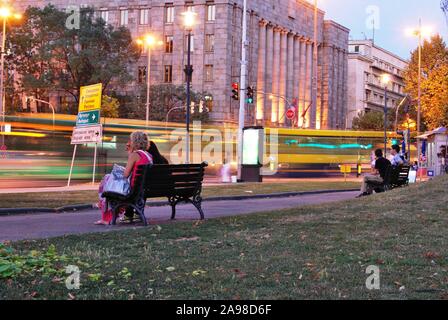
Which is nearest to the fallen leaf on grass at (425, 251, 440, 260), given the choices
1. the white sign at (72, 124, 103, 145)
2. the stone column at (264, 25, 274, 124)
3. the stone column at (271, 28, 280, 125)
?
the white sign at (72, 124, 103, 145)

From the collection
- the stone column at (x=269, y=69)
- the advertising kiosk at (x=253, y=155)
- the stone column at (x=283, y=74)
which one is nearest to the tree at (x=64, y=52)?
the stone column at (x=269, y=69)

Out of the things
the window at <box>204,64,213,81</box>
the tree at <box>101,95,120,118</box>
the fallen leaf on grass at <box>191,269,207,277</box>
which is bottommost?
the fallen leaf on grass at <box>191,269,207,277</box>

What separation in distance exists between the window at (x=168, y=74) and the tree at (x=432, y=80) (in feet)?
104

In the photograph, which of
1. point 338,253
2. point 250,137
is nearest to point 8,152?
point 250,137

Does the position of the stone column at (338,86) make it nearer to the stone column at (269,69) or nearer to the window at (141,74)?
the stone column at (269,69)

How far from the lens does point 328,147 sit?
46594 millimetres

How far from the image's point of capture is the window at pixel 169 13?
262ft

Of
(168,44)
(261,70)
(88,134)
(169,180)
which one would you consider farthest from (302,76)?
(169,180)

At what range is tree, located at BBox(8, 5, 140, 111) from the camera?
65.1 metres

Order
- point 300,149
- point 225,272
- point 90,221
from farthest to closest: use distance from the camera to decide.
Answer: point 300,149 → point 90,221 → point 225,272

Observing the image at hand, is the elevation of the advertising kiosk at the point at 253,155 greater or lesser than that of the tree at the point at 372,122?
lesser

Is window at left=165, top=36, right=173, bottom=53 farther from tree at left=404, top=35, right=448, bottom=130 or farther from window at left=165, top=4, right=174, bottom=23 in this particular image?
tree at left=404, top=35, right=448, bottom=130

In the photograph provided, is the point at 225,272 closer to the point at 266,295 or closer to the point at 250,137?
the point at 266,295
